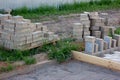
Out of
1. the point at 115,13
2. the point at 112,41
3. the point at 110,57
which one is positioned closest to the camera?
the point at 110,57

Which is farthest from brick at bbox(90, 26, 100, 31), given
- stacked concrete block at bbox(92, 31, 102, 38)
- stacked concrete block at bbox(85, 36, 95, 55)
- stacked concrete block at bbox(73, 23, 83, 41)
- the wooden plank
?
the wooden plank

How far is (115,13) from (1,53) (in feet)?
23.4

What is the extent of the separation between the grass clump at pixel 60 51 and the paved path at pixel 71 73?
0.18 m

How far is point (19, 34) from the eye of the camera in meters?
7.66

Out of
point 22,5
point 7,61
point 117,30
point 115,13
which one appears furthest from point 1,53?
point 115,13

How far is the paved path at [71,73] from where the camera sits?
23.5 feet

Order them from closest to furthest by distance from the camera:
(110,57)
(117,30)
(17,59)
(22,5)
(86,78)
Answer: (86,78), (17,59), (110,57), (117,30), (22,5)

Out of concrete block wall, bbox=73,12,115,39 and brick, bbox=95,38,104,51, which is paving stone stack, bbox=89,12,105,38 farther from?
brick, bbox=95,38,104,51

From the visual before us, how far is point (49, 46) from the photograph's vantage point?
27.6ft

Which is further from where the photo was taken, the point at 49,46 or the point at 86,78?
the point at 49,46

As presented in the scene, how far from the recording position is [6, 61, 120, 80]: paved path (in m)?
7.15

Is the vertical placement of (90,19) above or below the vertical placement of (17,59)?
above

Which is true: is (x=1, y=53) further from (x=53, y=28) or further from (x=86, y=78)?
(x=53, y=28)

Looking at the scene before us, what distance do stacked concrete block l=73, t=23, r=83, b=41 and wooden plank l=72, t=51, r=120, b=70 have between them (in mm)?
1158
